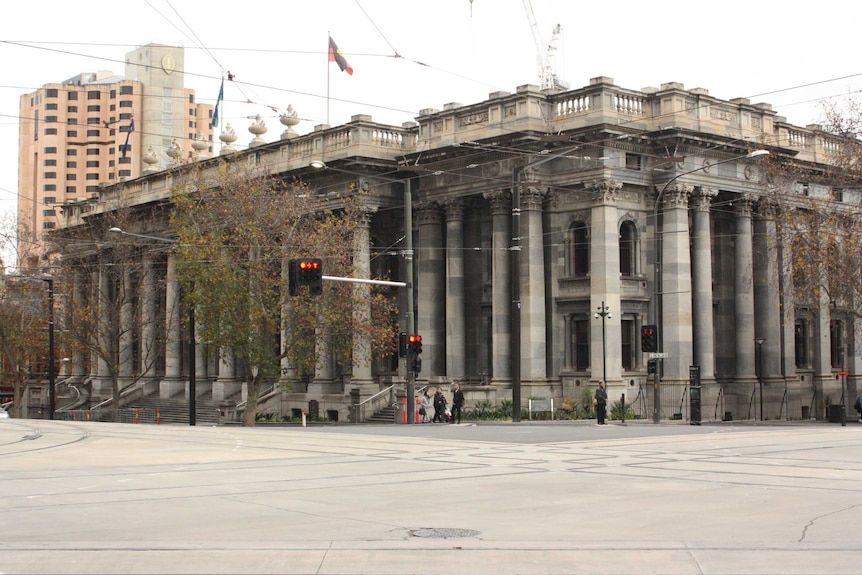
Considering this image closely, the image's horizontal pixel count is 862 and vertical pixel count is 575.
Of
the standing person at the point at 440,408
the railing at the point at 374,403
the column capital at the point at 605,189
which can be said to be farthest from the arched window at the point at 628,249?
A: the railing at the point at 374,403

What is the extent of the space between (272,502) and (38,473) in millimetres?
6608

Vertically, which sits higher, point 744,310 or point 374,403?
point 744,310

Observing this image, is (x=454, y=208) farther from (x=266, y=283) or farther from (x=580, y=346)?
(x=266, y=283)

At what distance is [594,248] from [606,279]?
1.52 meters

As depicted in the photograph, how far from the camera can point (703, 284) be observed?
4931cm

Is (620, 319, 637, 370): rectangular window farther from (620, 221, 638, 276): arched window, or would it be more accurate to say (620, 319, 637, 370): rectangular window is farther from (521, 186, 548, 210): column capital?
→ (521, 186, 548, 210): column capital

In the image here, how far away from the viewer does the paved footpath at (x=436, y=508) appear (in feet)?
38.0

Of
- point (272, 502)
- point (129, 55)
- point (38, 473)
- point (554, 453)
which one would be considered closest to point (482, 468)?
point (554, 453)

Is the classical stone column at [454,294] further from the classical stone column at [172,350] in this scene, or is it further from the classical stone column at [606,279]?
the classical stone column at [172,350]

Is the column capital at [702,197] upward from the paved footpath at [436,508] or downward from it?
upward

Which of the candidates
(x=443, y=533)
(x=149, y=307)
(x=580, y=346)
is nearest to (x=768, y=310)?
(x=580, y=346)

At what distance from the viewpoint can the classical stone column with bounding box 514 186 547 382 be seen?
4822cm

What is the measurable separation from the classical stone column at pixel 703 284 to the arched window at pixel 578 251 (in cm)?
483

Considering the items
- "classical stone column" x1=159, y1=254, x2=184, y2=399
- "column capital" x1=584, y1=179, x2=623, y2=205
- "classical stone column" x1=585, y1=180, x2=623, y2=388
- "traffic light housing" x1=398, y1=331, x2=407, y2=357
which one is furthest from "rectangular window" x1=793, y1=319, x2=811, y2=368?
"classical stone column" x1=159, y1=254, x2=184, y2=399
